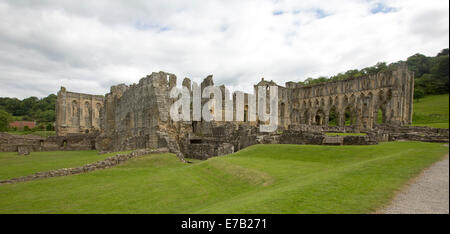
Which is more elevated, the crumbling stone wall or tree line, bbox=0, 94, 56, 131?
tree line, bbox=0, 94, 56, 131

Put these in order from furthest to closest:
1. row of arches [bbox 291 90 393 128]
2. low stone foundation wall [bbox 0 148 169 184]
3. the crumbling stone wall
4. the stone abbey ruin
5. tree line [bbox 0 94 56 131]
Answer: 1. tree line [bbox 0 94 56 131]
2. row of arches [bbox 291 90 393 128]
3. the crumbling stone wall
4. the stone abbey ruin
5. low stone foundation wall [bbox 0 148 169 184]

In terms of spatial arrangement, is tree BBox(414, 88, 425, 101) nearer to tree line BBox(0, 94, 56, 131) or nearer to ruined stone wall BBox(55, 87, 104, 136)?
ruined stone wall BBox(55, 87, 104, 136)

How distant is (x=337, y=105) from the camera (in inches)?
1991

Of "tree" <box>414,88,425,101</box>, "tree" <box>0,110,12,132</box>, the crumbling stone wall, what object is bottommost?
the crumbling stone wall

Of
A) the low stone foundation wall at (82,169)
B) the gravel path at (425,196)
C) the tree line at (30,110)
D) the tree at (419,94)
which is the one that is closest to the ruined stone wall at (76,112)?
the tree line at (30,110)

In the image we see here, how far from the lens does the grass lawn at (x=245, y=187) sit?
17.9 feet

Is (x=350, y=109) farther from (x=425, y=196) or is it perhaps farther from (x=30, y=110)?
(x=30, y=110)

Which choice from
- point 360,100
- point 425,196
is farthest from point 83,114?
point 425,196

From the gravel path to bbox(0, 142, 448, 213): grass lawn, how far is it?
0.86ft

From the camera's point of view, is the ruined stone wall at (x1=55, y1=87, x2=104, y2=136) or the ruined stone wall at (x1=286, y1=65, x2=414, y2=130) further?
the ruined stone wall at (x1=55, y1=87, x2=104, y2=136)

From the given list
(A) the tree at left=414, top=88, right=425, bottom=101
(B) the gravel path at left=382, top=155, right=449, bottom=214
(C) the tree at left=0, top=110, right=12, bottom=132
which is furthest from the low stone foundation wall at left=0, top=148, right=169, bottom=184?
(C) the tree at left=0, top=110, right=12, bottom=132

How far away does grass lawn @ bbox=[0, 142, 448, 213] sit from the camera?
5.47 meters

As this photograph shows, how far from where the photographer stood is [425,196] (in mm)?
4711
